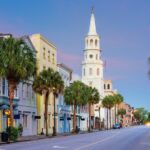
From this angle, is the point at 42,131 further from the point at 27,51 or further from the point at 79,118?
the point at 79,118

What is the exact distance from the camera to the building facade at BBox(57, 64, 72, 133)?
97431mm

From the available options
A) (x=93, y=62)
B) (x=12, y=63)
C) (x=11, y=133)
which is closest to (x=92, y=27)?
(x=93, y=62)

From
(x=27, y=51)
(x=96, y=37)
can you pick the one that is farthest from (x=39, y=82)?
(x=96, y=37)

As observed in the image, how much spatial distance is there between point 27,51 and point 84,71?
110385 millimetres

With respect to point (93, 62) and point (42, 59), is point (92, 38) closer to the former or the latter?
point (93, 62)

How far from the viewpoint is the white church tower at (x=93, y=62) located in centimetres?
16352

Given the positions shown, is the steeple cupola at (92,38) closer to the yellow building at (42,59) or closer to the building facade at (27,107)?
the yellow building at (42,59)

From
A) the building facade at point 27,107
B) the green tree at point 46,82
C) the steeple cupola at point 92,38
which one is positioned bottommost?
the building facade at point 27,107

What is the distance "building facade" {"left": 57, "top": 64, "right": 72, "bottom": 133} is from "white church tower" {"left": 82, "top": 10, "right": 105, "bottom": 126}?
183 feet

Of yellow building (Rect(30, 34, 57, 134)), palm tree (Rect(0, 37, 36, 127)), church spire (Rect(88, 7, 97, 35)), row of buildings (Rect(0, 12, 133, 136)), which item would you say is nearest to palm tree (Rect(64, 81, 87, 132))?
row of buildings (Rect(0, 12, 133, 136))

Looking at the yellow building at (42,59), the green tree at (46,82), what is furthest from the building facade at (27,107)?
the yellow building at (42,59)

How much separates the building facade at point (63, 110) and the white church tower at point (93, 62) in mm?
55912

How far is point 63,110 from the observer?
101188 mm

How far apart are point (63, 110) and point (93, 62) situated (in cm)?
6742
